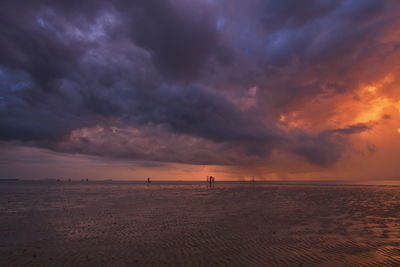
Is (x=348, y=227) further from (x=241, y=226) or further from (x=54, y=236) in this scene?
(x=54, y=236)

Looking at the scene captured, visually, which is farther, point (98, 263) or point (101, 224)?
point (101, 224)

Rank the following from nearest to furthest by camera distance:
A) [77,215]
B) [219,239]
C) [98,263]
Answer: [98,263] → [219,239] → [77,215]

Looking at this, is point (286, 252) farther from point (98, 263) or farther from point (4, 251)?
point (4, 251)

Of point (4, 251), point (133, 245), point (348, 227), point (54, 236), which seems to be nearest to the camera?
point (4, 251)

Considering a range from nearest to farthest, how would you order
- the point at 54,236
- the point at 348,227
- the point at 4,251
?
the point at 4,251 < the point at 54,236 < the point at 348,227

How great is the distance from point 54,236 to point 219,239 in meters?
10.3

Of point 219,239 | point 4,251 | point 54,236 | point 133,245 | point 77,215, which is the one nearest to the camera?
point 4,251

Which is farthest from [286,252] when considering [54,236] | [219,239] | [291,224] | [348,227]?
[54,236]

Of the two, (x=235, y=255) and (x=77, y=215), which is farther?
(x=77, y=215)

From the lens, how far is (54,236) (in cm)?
1545

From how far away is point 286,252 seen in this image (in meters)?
12.0

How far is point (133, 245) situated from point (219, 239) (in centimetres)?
487

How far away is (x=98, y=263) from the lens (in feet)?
34.7

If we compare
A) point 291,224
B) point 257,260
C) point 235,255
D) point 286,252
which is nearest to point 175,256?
point 235,255
